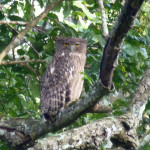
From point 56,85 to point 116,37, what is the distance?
9.40 feet

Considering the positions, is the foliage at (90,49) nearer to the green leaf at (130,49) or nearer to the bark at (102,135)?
the green leaf at (130,49)

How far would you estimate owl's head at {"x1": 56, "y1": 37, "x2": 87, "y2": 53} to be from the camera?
5.68m

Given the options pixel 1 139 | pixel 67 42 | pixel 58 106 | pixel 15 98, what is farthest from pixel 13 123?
pixel 67 42

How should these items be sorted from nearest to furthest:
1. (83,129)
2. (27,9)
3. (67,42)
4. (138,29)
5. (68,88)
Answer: (83,129) < (138,29) < (27,9) < (68,88) < (67,42)

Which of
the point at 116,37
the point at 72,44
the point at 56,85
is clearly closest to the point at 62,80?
the point at 56,85

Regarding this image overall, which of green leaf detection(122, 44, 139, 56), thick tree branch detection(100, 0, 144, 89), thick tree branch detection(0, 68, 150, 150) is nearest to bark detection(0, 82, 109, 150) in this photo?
thick tree branch detection(0, 68, 150, 150)

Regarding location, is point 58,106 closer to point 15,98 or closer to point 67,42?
point 15,98

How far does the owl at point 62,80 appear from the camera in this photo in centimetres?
483

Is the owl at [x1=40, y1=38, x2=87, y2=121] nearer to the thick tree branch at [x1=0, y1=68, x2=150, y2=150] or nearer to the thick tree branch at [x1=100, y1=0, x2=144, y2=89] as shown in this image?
the thick tree branch at [x1=0, y1=68, x2=150, y2=150]

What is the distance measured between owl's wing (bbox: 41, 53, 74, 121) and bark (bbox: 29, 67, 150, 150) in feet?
4.39

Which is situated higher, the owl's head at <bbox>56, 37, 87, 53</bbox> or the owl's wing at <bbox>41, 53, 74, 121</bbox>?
the owl's head at <bbox>56, 37, 87, 53</bbox>

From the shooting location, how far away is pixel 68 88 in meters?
5.16

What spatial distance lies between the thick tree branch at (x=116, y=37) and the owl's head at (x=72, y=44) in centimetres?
286

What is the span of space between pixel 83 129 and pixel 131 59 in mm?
1260
